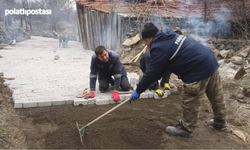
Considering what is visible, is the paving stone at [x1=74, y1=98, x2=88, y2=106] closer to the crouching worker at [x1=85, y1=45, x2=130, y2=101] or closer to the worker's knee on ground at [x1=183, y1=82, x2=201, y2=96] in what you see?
the crouching worker at [x1=85, y1=45, x2=130, y2=101]

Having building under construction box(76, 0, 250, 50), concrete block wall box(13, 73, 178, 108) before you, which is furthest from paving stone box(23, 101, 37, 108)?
building under construction box(76, 0, 250, 50)

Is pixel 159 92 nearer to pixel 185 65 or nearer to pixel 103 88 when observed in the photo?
pixel 103 88

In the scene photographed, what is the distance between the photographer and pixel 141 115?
13.4 feet

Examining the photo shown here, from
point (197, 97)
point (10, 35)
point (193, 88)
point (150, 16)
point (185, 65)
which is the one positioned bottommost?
point (10, 35)

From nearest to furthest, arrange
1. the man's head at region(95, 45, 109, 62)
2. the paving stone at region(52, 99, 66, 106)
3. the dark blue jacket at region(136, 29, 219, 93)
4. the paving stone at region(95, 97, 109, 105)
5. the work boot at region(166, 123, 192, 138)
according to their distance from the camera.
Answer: the dark blue jacket at region(136, 29, 219, 93) → the work boot at region(166, 123, 192, 138) → the man's head at region(95, 45, 109, 62) → the paving stone at region(52, 99, 66, 106) → the paving stone at region(95, 97, 109, 105)

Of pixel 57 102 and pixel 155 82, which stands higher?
pixel 155 82

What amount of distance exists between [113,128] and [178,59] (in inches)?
56.5

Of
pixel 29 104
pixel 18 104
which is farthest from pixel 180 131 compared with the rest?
pixel 18 104

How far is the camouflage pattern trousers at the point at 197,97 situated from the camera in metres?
3.12

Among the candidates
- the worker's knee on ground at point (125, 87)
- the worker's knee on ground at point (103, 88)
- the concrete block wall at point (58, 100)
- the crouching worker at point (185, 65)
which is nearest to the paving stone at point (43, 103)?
the concrete block wall at point (58, 100)

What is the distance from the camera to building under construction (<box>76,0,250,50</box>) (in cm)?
A: 809

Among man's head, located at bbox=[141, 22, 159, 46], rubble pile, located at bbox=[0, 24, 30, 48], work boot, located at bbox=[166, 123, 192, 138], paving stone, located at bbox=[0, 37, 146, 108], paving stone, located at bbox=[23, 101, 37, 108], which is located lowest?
rubble pile, located at bbox=[0, 24, 30, 48]

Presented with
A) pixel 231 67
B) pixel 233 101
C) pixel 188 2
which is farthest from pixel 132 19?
pixel 233 101

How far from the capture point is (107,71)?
5090mm
